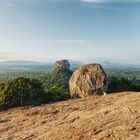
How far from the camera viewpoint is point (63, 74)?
12019 centimetres

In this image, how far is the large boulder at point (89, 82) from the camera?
24969mm

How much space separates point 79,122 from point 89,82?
38.1 ft

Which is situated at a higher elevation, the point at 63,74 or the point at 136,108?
the point at 136,108

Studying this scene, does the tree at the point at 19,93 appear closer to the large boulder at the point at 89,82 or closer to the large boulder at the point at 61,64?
the large boulder at the point at 89,82

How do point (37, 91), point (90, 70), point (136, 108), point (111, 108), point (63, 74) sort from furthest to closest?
point (63, 74)
point (37, 91)
point (90, 70)
point (111, 108)
point (136, 108)

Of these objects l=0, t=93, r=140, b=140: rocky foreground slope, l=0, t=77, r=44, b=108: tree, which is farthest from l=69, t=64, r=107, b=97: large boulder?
l=0, t=93, r=140, b=140: rocky foreground slope

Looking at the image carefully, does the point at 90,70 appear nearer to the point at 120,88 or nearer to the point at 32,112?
the point at 32,112

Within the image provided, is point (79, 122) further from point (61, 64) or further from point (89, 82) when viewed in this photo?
point (61, 64)

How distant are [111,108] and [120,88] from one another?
22464 mm

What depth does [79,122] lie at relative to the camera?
13.8m

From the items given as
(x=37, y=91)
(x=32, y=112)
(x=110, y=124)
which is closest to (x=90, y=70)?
(x=37, y=91)

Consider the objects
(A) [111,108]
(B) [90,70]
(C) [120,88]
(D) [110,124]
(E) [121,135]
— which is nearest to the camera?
(E) [121,135]

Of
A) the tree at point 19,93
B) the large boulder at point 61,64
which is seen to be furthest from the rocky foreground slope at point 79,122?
the large boulder at point 61,64

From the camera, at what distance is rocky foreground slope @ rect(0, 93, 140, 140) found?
38.9ft
